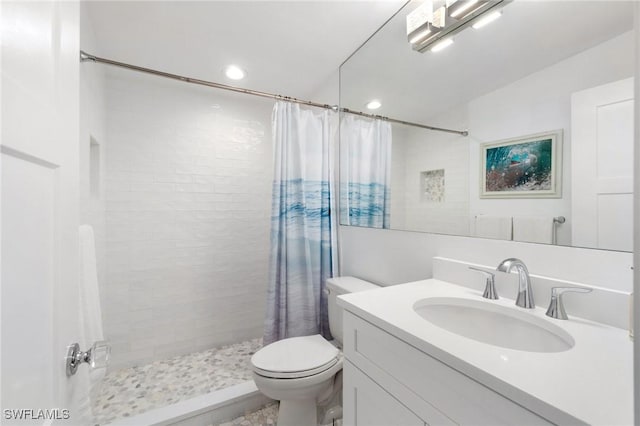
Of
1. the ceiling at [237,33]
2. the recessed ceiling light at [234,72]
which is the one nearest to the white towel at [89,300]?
the ceiling at [237,33]

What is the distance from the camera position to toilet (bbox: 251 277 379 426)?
1.30 meters

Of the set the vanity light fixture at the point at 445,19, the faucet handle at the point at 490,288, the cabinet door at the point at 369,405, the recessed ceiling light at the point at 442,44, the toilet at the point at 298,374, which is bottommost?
the toilet at the point at 298,374

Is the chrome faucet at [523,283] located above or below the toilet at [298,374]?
above

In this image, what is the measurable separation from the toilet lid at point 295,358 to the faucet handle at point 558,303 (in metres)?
0.97

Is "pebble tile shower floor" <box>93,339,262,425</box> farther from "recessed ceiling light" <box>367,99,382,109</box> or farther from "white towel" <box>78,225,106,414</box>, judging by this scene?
"recessed ceiling light" <box>367,99,382,109</box>

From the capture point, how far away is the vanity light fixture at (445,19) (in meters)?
1.11

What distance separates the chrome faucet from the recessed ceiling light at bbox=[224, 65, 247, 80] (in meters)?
2.00

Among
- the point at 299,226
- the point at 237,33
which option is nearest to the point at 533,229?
the point at 299,226

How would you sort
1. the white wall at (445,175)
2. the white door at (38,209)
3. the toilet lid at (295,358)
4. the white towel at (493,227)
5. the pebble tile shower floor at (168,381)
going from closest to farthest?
the white door at (38,209), the white towel at (493,227), the white wall at (445,175), the toilet lid at (295,358), the pebble tile shower floor at (168,381)

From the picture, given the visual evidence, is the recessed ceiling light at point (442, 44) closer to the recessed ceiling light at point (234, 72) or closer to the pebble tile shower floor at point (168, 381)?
the recessed ceiling light at point (234, 72)

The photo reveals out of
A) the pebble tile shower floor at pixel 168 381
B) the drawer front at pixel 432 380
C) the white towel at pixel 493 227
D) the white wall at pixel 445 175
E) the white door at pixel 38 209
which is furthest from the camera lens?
the pebble tile shower floor at pixel 168 381

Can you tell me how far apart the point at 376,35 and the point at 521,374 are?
173 centimetres

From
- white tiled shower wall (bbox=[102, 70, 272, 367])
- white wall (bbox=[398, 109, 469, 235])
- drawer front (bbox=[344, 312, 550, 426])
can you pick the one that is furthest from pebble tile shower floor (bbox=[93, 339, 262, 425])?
white wall (bbox=[398, 109, 469, 235])

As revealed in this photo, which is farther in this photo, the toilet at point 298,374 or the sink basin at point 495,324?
the toilet at point 298,374
